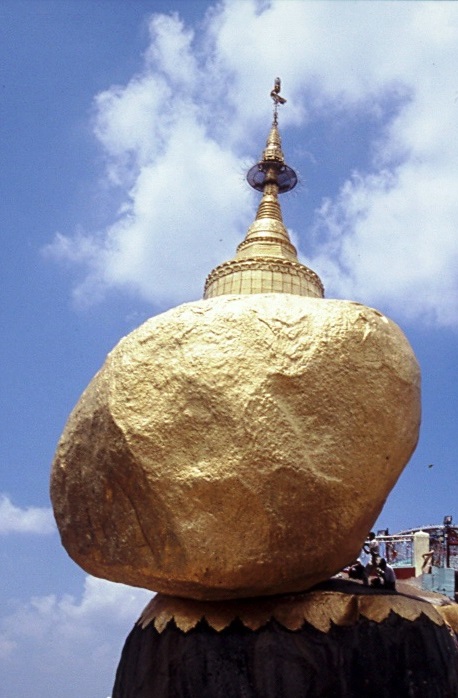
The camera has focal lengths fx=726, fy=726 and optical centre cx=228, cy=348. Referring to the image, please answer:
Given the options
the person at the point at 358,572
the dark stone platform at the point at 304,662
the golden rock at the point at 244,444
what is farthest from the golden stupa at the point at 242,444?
the person at the point at 358,572

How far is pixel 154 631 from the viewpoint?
17.6 feet

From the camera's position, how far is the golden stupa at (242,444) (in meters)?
4.79

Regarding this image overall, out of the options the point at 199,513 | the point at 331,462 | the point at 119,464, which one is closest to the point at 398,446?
the point at 331,462

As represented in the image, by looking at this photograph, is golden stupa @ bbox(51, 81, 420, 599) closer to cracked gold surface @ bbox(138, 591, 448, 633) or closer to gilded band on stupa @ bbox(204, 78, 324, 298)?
cracked gold surface @ bbox(138, 591, 448, 633)

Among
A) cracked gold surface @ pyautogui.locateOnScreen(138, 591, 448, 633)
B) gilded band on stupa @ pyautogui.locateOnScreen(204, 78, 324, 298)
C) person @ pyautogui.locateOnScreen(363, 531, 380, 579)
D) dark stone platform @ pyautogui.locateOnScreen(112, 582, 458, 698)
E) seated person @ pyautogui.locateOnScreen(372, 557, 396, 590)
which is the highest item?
gilded band on stupa @ pyautogui.locateOnScreen(204, 78, 324, 298)

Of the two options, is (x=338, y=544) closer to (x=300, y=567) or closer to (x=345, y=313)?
(x=300, y=567)

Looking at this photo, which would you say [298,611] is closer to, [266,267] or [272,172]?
[266,267]

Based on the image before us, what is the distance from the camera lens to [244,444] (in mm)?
4773

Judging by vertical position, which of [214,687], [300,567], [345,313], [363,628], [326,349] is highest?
[345,313]

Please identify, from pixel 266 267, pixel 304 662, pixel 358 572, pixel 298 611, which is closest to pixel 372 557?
pixel 358 572

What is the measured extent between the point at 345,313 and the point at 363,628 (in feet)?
7.27

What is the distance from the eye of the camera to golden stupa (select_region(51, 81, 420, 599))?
479 cm

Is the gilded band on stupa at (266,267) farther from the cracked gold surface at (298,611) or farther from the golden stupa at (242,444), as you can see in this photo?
the cracked gold surface at (298,611)

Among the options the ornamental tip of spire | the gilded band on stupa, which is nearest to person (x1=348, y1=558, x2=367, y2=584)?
the gilded band on stupa
